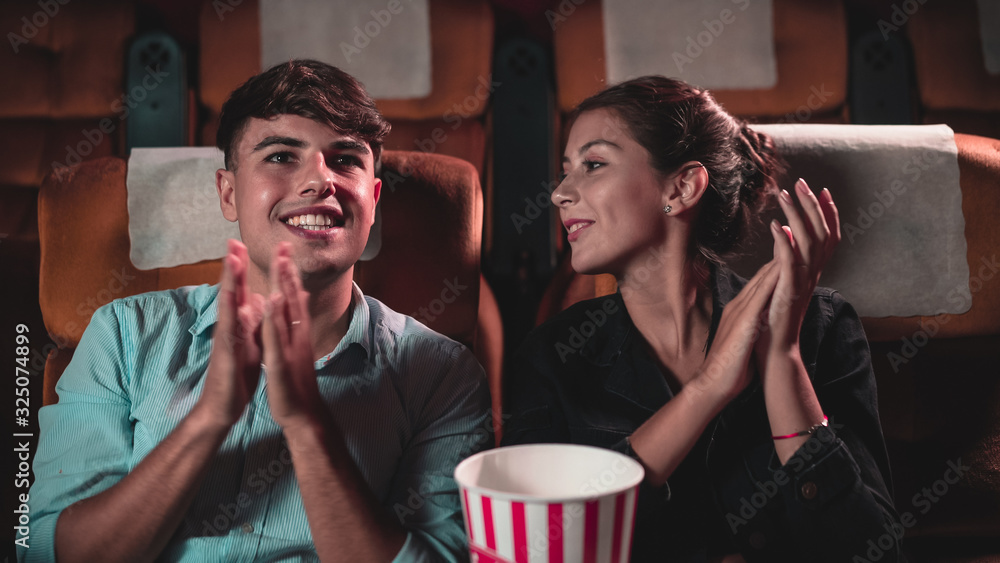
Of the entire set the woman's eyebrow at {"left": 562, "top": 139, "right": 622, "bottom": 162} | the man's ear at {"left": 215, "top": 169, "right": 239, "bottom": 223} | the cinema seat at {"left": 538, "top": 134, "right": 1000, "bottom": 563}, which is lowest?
the cinema seat at {"left": 538, "top": 134, "right": 1000, "bottom": 563}

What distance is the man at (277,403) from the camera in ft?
2.75

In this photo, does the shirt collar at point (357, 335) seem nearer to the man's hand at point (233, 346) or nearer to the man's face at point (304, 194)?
the man's face at point (304, 194)

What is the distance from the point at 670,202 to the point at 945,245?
0.61m

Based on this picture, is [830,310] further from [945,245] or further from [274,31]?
[274,31]

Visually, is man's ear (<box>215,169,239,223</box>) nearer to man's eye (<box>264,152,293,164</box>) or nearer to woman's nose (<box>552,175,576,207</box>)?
man's eye (<box>264,152,293,164</box>)

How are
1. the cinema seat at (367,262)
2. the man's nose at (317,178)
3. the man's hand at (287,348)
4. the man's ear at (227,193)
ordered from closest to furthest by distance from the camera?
1. the man's hand at (287,348)
2. the man's nose at (317,178)
3. the man's ear at (227,193)
4. the cinema seat at (367,262)

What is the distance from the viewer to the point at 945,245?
1.37 m

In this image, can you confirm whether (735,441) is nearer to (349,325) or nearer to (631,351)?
(631,351)

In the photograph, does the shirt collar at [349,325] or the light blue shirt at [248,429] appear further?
the shirt collar at [349,325]

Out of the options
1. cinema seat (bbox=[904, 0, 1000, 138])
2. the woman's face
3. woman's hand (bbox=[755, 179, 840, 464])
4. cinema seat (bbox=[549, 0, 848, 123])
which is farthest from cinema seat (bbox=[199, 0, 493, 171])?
cinema seat (bbox=[904, 0, 1000, 138])

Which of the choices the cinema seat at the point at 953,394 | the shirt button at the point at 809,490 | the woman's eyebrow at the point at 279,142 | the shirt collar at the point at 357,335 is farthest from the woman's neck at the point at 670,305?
the woman's eyebrow at the point at 279,142

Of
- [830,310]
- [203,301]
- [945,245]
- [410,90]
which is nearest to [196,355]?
A: [203,301]

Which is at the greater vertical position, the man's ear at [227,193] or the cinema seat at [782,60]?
the cinema seat at [782,60]

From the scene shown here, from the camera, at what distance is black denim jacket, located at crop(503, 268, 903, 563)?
97cm
